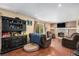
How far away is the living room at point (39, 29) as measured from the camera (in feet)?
7.00

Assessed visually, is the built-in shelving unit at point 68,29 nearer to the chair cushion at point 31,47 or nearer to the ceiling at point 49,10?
the ceiling at point 49,10

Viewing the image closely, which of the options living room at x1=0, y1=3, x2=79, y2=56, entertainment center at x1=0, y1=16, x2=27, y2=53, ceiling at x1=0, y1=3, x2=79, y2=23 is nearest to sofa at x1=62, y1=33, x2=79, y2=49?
living room at x1=0, y1=3, x2=79, y2=56

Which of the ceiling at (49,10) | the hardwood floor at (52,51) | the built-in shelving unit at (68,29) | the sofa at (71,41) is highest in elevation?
the ceiling at (49,10)

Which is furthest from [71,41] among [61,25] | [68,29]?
[61,25]

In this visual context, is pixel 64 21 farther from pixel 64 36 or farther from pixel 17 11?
pixel 17 11

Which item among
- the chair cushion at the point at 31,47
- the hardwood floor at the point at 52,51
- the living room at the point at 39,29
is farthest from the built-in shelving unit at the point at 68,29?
the chair cushion at the point at 31,47

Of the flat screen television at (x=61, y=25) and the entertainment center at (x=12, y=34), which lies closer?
the entertainment center at (x=12, y=34)

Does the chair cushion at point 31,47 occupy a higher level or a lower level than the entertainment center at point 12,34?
lower

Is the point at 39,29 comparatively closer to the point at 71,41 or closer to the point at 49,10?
the point at 49,10

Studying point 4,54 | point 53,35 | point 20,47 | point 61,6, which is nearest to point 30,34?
point 20,47

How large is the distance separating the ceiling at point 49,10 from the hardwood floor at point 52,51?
0.57 m

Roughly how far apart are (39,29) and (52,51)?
1.97ft

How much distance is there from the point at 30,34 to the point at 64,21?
0.86 metres

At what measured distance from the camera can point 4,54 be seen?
6.99 ft
